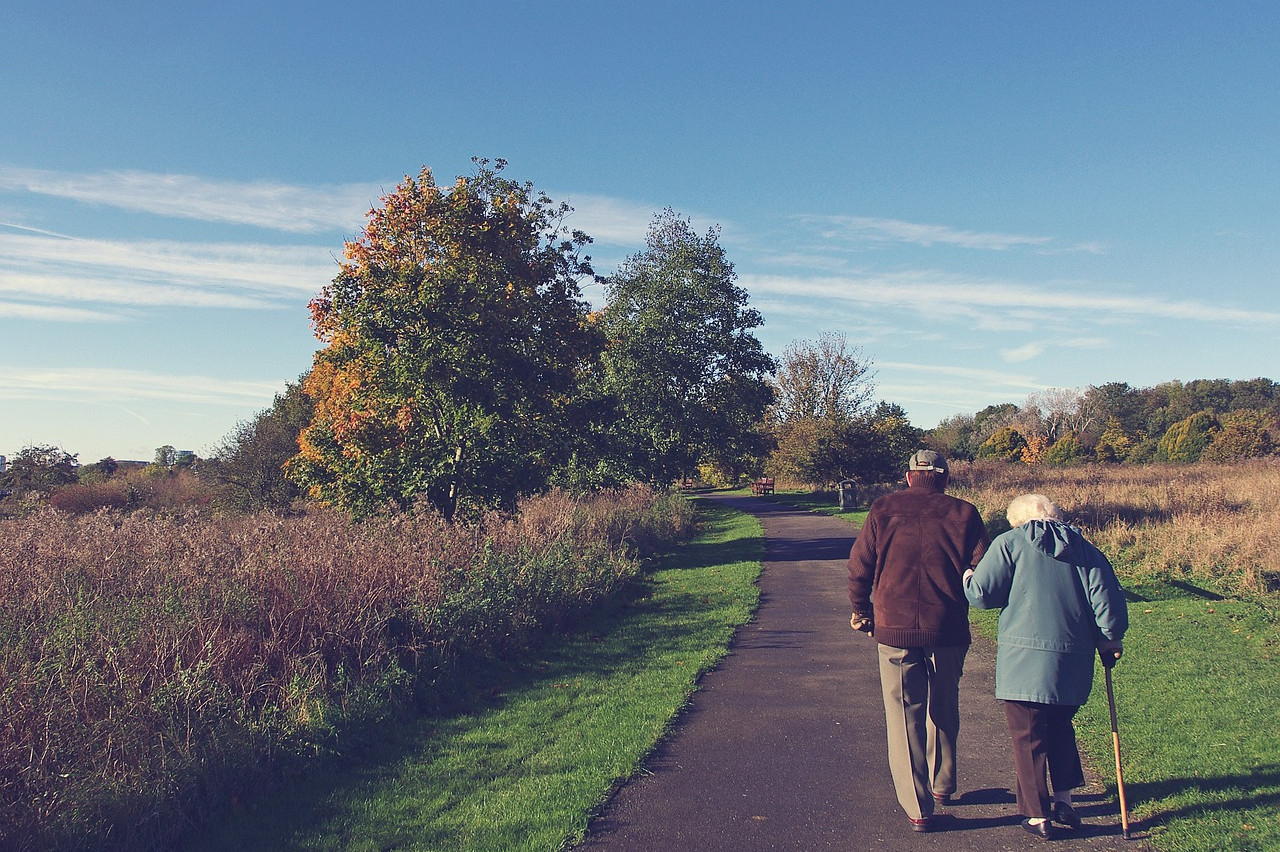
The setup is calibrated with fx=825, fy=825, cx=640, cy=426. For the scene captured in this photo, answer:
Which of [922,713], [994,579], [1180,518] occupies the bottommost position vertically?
[1180,518]

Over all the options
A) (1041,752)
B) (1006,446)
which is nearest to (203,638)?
(1041,752)

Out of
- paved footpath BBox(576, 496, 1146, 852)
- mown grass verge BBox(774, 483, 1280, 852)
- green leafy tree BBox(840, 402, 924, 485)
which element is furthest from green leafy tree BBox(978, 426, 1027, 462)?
paved footpath BBox(576, 496, 1146, 852)

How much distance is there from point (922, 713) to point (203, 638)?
546cm

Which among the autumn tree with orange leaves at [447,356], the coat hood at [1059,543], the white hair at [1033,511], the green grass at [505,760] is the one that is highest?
the autumn tree with orange leaves at [447,356]

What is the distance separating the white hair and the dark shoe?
160 cm

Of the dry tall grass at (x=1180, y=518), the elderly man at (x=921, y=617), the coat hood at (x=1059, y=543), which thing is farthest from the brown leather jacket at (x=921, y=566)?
the dry tall grass at (x=1180, y=518)

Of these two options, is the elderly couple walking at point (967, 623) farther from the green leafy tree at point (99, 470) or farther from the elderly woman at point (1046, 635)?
the green leafy tree at point (99, 470)

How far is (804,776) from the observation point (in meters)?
5.63

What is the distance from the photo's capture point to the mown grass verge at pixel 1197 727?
4.71m

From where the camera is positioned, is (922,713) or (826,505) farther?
(826,505)

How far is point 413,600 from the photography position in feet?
29.0

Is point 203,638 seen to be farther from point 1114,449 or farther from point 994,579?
point 1114,449

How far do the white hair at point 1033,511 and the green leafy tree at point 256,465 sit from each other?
29.5 meters

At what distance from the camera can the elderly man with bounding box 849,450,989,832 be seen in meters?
4.91
